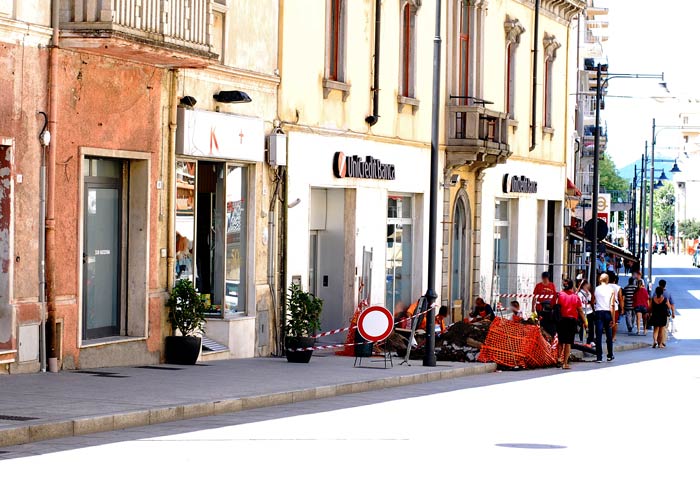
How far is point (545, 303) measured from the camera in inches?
1398

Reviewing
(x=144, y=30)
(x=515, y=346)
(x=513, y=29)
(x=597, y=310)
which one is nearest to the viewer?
(x=144, y=30)

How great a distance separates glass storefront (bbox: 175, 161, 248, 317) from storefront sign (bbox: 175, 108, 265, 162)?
405 millimetres

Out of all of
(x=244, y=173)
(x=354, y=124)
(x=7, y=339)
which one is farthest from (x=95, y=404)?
(x=354, y=124)

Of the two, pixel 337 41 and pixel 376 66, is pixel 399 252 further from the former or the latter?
pixel 337 41

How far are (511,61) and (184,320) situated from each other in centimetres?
2036

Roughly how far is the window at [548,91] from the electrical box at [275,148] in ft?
63.9

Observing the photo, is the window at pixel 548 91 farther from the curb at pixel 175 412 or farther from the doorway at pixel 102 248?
the doorway at pixel 102 248

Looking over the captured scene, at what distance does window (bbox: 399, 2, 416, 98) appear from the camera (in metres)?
32.6

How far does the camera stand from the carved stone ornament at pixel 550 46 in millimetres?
43875

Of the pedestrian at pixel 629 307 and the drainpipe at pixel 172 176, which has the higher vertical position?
the drainpipe at pixel 172 176

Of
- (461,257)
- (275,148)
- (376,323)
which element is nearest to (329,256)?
(275,148)

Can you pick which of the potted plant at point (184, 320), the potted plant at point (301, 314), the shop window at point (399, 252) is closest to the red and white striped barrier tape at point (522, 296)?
the shop window at point (399, 252)

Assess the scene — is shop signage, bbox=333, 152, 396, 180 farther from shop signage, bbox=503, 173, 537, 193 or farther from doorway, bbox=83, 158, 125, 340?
shop signage, bbox=503, 173, 537, 193

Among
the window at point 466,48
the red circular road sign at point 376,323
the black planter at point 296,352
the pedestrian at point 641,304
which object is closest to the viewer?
the red circular road sign at point 376,323
